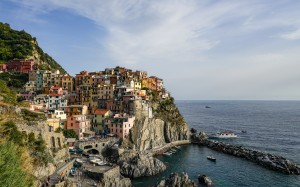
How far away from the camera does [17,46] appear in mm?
100000

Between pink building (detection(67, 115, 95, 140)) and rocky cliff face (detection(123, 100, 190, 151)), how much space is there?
10218 millimetres

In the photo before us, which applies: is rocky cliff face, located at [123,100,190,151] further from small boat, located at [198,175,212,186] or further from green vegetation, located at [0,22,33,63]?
green vegetation, located at [0,22,33,63]

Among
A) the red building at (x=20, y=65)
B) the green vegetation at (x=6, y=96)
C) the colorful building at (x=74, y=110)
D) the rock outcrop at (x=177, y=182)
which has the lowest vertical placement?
the rock outcrop at (x=177, y=182)

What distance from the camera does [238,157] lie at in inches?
2623

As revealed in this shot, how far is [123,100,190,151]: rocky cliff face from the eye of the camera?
6811 cm

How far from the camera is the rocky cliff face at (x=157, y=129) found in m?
68.1

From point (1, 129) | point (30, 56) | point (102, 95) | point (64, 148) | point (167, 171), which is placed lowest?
point (167, 171)

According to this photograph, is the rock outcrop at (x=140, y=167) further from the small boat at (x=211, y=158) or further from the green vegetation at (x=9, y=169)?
the green vegetation at (x=9, y=169)

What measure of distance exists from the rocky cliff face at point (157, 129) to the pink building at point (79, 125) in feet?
33.5

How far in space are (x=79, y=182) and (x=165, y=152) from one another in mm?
35575

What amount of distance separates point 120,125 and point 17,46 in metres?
61.5

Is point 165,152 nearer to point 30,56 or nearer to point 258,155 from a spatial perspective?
point 258,155

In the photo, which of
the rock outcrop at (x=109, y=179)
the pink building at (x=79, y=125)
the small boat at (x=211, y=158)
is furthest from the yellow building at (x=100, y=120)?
the small boat at (x=211, y=158)

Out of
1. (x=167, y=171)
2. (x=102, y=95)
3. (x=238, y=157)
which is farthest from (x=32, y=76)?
(x=238, y=157)
